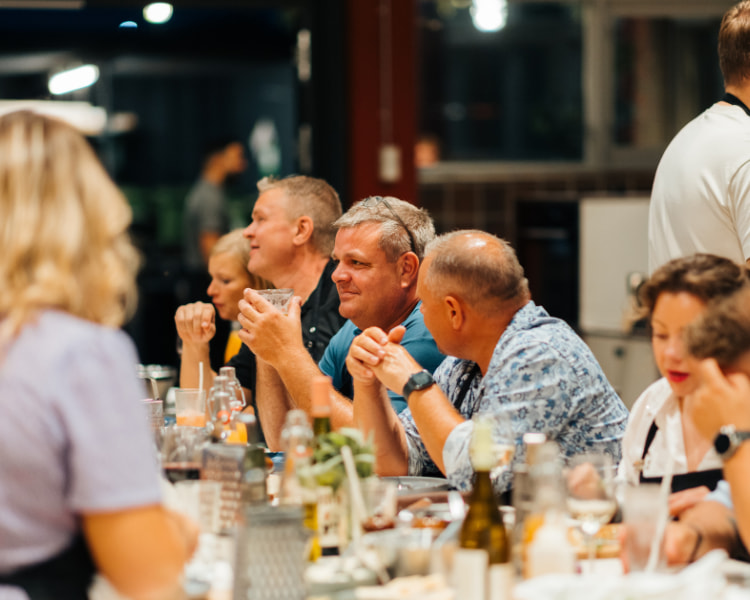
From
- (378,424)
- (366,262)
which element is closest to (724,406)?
(378,424)

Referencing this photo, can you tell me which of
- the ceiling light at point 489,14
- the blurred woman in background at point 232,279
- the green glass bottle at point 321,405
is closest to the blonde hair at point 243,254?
the blurred woman in background at point 232,279

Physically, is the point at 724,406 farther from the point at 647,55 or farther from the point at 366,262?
the point at 647,55

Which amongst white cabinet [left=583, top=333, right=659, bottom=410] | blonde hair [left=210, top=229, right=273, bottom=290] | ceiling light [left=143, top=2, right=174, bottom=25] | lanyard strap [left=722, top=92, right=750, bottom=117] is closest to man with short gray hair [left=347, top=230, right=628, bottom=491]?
lanyard strap [left=722, top=92, right=750, bottom=117]

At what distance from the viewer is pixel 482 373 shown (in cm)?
238

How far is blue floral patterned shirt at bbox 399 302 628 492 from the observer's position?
2094 mm

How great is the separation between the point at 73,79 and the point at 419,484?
4822mm

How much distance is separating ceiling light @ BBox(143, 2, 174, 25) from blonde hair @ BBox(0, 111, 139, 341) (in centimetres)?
432

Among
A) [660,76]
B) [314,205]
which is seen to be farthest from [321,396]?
[660,76]

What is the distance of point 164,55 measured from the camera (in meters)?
6.16

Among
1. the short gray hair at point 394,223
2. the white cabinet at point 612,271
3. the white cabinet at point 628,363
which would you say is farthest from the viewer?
the white cabinet at point 612,271

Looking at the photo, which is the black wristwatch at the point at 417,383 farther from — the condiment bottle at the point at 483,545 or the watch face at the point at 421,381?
the condiment bottle at the point at 483,545

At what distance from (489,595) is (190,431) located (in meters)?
0.86

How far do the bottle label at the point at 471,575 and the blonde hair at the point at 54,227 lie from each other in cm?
57

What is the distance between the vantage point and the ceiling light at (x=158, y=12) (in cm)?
546
